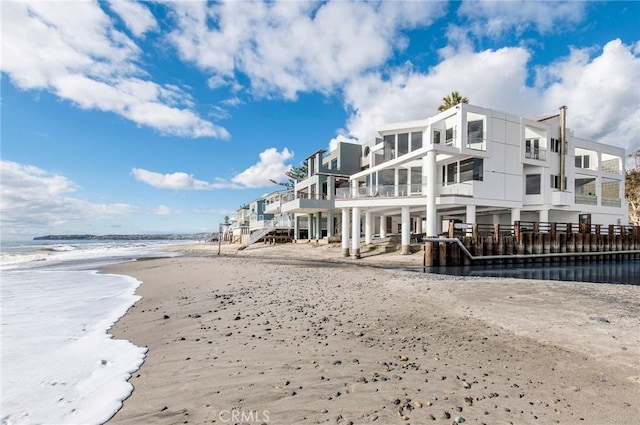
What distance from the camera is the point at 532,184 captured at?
2664 cm

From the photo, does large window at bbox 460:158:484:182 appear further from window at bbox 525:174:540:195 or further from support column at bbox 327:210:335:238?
support column at bbox 327:210:335:238

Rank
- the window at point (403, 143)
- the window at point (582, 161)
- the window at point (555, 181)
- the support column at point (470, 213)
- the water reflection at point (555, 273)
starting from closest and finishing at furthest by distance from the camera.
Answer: the water reflection at point (555, 273) < the support column at point (470, 213) < the window at point (555, 181) < the window at point (403, 143) < the window at point (582, 161)

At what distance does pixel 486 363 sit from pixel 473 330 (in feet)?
5.16

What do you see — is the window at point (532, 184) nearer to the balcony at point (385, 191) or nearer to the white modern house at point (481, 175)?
the white modern house at point (481, 175)

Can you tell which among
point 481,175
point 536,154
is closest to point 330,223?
point 481,175

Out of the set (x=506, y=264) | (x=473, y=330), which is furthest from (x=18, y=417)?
(x=506, y=264)

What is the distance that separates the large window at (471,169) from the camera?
77.2 feet

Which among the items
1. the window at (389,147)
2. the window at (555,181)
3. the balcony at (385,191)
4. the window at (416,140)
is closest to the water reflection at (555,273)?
the balcony at (385,191)

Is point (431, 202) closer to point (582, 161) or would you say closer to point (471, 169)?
point (471, 169)

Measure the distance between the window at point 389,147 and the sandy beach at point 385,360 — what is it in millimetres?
21095

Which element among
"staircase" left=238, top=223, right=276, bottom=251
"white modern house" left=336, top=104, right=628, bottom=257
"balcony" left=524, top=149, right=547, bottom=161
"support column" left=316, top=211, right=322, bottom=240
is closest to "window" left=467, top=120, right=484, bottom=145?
"white modern house" left=336, top=104, right=628, bottom=257

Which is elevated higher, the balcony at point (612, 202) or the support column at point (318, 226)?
the balcony at point (612, 202)

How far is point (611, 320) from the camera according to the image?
20.6 feet

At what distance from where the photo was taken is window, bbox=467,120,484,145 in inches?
950
